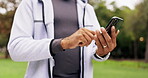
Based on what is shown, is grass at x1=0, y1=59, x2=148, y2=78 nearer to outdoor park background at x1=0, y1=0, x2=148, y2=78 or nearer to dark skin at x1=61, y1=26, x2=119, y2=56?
outdoor park background at x1=0, y1=0, x2=148, y2=78

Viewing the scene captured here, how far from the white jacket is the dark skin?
0.12 feet

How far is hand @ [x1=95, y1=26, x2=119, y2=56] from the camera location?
59cm

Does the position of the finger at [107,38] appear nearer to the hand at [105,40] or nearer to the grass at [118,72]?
the hand at [105,40]

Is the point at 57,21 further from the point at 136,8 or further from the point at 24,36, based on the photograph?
the point at 136,8

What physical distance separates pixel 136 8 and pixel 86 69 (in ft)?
29.9

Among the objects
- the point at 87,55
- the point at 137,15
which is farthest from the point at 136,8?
the point at 87,55

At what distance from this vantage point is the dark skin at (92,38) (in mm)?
542

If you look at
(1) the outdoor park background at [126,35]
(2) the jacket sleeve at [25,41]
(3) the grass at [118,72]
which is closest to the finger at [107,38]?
(2) the jacket sleeve at [25,41]

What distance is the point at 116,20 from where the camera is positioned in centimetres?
60

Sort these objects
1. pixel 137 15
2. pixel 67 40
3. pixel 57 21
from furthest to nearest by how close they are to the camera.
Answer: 1. pixel 137 15
2. pixel 57 21
3. pixel 67 40

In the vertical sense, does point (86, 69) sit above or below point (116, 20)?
below

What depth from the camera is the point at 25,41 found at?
604 millimetres

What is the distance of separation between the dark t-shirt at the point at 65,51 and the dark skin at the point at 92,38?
0.20 feet

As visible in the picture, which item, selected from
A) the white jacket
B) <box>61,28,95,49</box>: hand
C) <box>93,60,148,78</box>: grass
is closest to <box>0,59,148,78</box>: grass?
<box>93,60,148,78</box>: grass
